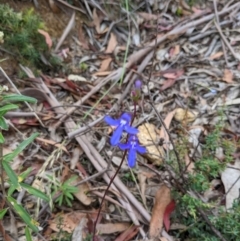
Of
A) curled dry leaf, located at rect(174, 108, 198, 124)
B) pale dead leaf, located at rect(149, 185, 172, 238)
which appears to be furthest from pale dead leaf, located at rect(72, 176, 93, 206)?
curled dry leaf, located at rect(174, 108, 198, 124)

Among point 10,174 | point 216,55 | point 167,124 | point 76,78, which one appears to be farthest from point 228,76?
point 10,174

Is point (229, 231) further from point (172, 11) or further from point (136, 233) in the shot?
point (172, 11)

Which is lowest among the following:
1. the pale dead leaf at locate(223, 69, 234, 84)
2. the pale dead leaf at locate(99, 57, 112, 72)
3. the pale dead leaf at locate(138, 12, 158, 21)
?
the pale dead leaf at locate(223, 69, 234, 84)

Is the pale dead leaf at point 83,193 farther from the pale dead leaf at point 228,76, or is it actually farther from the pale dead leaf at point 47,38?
the pale dead leaf at point 228,76

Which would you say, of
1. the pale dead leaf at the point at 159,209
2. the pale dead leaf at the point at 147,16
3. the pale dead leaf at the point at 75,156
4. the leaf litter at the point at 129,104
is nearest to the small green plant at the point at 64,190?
the leaf litter at the point at 129,104

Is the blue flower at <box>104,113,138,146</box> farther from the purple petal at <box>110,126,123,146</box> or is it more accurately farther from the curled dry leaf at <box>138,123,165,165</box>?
the curled dry leaf at <box>138,123,165,165</box>

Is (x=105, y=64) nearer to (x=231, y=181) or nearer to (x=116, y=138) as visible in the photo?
(x=231, y=181)

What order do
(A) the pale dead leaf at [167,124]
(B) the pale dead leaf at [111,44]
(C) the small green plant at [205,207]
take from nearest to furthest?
1. (C) the small green plant at [205,207]
2. (A) the pale dead leaf at [167,124]
3. (B) the pale dead leaf at [111,44]
